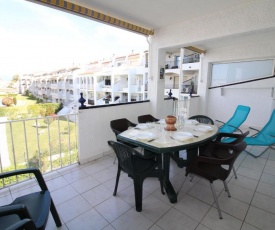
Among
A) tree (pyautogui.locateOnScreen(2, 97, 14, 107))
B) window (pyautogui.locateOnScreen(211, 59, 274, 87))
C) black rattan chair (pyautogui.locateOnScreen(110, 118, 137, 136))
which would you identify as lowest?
black rattan chair (pyautogui.locateOnScreen(110, 118, 137, 136))

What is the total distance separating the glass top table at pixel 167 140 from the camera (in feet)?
5.63

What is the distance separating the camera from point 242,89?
16.0 feet

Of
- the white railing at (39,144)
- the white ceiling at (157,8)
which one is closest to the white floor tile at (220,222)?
the white railing at (39,144)

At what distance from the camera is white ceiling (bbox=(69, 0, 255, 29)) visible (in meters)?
2.43

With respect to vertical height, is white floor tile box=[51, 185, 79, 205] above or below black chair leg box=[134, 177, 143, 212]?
below

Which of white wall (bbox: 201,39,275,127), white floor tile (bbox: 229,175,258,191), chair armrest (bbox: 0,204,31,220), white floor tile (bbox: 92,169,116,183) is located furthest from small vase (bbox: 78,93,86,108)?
white wall (bbox: 201,39,275,127)

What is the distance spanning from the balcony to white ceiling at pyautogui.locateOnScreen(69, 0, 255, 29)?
67.0 inches

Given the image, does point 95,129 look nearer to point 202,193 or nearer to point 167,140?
point 167,140

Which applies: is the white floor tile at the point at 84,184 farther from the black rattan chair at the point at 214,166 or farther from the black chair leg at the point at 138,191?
the black rattan chair at the point at 214,166

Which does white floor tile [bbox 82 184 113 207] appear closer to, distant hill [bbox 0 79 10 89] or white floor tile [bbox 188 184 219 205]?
white floor tile [bbox 188 184 219 205]

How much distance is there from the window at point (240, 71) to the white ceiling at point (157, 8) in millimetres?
2875

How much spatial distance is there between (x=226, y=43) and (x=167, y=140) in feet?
13.7

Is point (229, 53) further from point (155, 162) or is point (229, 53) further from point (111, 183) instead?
point (111, 183)

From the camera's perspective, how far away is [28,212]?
39.0 inches
